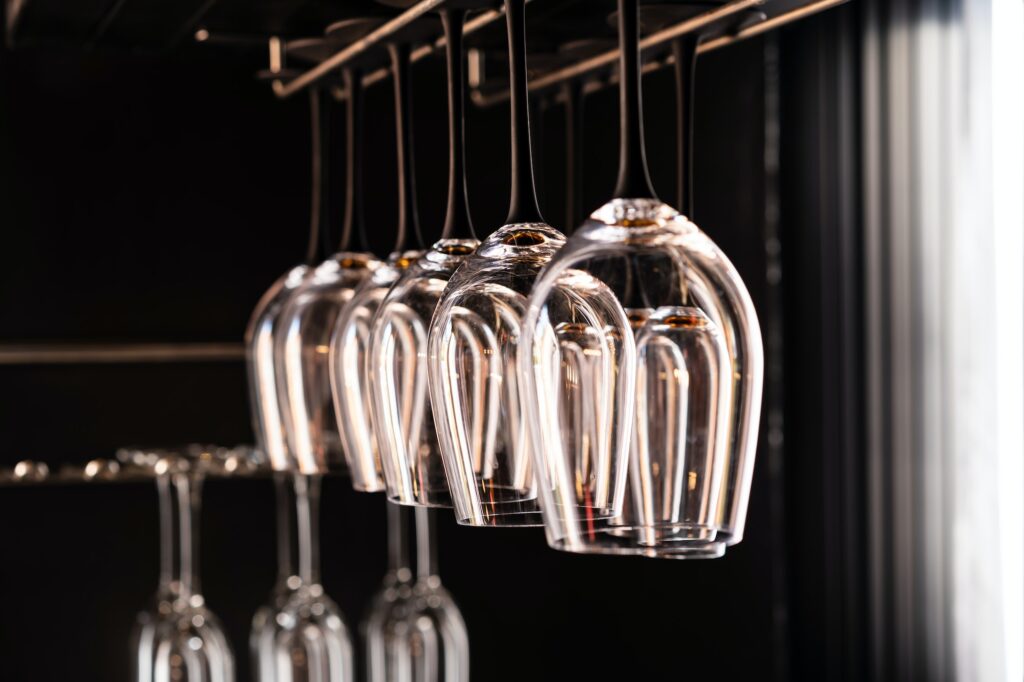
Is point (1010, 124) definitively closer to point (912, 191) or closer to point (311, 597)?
point (912, 191)

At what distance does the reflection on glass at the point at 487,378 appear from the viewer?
665mm

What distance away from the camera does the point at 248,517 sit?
77.0 inches

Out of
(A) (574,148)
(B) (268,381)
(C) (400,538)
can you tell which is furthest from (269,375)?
(C) (400,538)

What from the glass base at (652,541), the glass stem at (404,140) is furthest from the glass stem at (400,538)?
the glass base at (652,541)

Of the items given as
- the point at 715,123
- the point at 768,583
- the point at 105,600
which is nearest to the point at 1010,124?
the point at 715,123

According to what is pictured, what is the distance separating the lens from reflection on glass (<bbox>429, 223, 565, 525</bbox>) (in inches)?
26.2

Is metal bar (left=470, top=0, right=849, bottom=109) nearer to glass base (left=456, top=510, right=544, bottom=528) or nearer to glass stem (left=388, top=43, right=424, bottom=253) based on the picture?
glass stem (left=388, top=43, right=424, bottom=253)

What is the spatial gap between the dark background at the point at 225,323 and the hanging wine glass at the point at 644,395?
4.59 feet

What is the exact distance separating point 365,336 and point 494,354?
18 cm

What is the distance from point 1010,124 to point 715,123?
0.46 metres

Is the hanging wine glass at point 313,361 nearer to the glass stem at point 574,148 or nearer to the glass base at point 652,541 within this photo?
the glass stem at point 574,148

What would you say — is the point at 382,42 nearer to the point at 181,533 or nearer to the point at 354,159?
the point at 354,159

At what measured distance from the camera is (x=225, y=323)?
195 cm

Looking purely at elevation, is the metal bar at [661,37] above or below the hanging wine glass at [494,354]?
above
